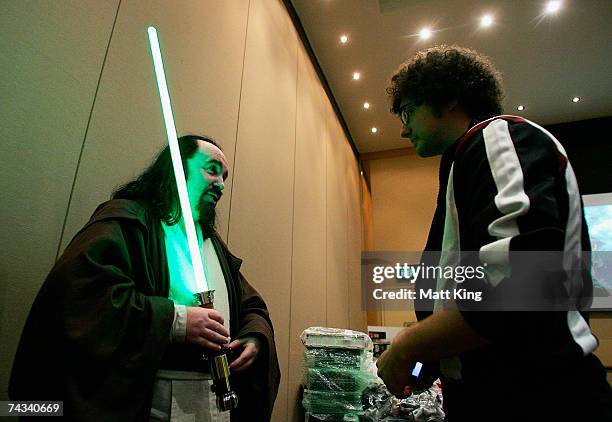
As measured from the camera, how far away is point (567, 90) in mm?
4555

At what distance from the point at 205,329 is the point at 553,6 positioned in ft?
14.4

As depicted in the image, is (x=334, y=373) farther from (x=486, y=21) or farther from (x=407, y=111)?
(x=486, y=21)

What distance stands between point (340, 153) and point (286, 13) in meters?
1.98

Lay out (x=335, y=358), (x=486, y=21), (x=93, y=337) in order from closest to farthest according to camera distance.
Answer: (x=93, y=337), (x=335, y=358), (x=486, y=21)

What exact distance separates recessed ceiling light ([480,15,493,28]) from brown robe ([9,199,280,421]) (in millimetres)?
4088

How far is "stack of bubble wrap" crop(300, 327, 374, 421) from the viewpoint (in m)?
2.12

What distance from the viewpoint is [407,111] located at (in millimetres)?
1113

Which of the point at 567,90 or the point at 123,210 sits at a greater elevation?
the point at 567,90

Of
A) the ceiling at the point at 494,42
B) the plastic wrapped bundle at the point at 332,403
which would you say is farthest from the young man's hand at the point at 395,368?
the ceiling at the point at 494,42

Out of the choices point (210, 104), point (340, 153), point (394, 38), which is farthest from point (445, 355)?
point (340, 153)

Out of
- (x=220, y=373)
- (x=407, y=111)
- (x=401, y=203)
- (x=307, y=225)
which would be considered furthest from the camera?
(x=401, y=203)

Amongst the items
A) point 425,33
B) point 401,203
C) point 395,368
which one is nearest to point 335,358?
point 395,368

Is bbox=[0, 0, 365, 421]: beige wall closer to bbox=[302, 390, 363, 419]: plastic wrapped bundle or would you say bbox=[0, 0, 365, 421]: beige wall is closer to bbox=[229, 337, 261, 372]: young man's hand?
bbox=[302, 390, 363, 419]: plastic wrapped bundle

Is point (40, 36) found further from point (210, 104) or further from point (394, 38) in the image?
point (394, 38)
